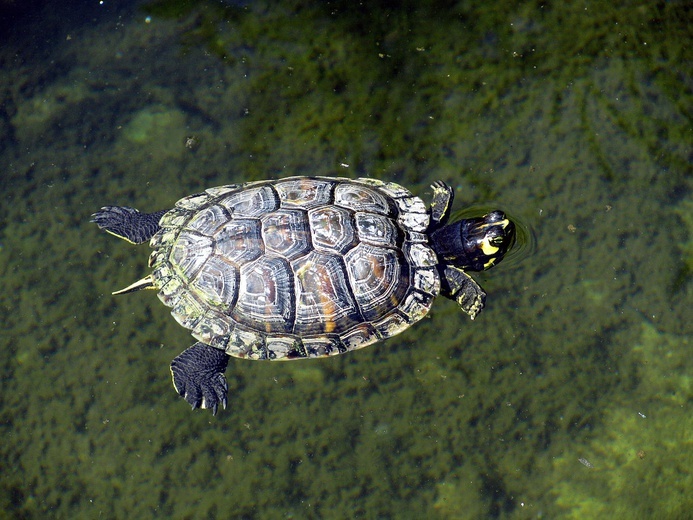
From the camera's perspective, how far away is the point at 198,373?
13.4 feet

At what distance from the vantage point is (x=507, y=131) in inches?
187

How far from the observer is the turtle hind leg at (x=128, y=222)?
441 centimetres

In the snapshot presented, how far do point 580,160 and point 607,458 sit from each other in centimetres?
259

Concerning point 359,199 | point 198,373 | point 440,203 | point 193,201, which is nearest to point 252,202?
point 193,201

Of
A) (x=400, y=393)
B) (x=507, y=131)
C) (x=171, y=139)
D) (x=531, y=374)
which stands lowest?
(x=400, y=393)

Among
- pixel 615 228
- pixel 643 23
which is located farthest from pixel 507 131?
pixel 643 23

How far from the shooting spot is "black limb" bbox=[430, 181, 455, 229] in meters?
4.46

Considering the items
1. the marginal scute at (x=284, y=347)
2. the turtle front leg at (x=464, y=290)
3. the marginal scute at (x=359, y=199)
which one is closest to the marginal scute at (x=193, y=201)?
the marginal scute at (x=359, y=199)

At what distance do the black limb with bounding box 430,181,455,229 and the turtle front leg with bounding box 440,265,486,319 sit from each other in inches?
18.4

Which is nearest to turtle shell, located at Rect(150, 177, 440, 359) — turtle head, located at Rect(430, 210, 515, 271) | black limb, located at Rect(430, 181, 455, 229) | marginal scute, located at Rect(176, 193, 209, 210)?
marginal scute, located at Rect(176, 193, 209, 210)

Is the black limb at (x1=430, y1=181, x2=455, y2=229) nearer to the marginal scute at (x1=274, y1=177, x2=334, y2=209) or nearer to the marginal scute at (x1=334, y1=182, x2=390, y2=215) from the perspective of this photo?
the marginal scute at (x1=334, y1=182, x2=390, y2=215)

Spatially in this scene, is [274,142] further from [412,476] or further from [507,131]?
[412,476]

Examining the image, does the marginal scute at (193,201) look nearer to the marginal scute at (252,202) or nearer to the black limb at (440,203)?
the marginal scute at (252,202)

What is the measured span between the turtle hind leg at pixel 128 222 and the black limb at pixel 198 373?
3.61 ft
